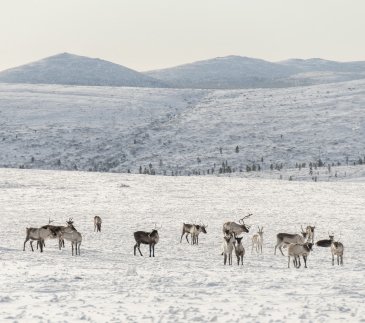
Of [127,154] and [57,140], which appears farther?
[57,140]

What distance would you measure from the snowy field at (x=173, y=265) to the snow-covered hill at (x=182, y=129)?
4396cm

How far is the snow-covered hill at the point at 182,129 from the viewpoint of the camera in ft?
312

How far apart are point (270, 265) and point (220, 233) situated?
8608 mm

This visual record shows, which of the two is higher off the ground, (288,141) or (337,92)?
(337,92)

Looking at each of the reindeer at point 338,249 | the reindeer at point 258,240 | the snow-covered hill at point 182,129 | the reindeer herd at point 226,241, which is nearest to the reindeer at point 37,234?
the reindeer herd at point 226,241

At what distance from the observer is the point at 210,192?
46.1 m

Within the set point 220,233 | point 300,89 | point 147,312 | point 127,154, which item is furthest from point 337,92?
point 147,312

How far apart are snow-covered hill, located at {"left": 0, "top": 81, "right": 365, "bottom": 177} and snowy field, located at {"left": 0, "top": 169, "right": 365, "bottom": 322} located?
4396cm

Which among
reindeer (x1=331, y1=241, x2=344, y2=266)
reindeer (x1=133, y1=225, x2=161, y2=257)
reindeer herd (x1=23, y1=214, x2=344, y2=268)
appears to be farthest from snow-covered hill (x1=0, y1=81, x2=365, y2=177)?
reindeer (x1=331, y1=241, x2=344, y2=266)

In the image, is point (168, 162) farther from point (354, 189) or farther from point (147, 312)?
point (147, 312)

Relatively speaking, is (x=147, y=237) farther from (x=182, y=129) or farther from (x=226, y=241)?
(x=182, y=129)

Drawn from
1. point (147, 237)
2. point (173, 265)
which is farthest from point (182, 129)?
point (173, 265)

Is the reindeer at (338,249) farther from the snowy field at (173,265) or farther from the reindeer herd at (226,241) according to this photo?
A: the snowy field at (173,265)

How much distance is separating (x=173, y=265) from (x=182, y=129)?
95.8 metres
